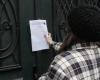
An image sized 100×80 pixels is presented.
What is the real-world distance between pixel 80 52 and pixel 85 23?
0.24 metres

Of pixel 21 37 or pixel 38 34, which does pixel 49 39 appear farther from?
pixel 21 37

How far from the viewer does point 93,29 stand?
2.83 meters

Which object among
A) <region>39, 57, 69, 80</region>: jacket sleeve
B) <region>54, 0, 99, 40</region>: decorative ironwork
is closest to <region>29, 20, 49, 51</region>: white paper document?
<region>54, 0, 99, 40</region>: decorative ironwork

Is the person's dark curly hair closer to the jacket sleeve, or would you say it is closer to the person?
the person

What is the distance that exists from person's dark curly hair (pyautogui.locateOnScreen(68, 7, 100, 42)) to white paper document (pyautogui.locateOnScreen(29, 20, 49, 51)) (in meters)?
1.38

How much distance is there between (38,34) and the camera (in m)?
4.24

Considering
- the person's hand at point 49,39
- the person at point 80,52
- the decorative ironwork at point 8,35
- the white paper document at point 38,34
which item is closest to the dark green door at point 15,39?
the decorative ironwork at point 8,35

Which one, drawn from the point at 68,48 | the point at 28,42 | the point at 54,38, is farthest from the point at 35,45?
the point at 68,48

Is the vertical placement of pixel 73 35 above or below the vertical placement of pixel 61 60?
above

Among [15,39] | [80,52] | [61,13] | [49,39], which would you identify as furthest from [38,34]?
[80,52]

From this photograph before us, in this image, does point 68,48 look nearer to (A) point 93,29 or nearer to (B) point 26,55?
(A) point 93,29

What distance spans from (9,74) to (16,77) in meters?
0.12

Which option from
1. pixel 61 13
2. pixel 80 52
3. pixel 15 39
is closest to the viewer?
pixel 80 52

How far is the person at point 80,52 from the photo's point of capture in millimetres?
2775
